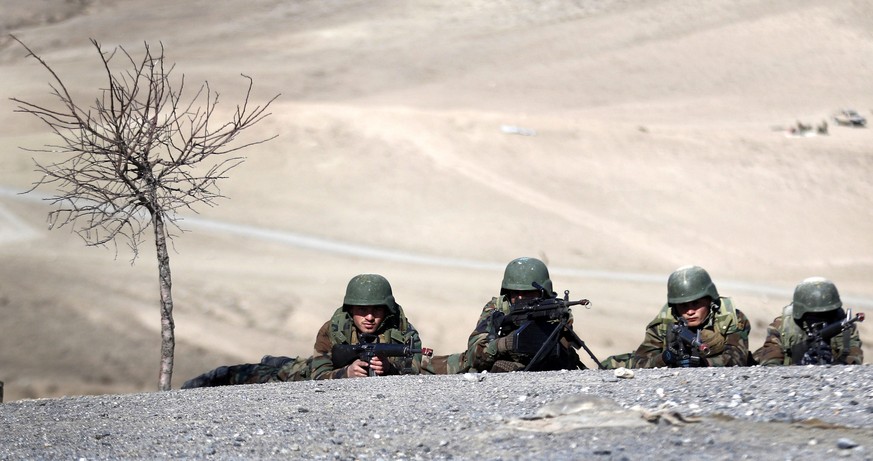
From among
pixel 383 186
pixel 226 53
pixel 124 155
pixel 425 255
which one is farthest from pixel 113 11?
pixel 124 155

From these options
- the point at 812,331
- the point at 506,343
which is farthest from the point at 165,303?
the point at 812,331

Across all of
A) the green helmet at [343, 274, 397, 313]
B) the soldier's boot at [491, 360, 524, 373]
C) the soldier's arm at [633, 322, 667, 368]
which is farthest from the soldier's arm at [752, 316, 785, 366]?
the green helmet at [343, 274, 397, 313]

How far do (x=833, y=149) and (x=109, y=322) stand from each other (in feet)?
67.3

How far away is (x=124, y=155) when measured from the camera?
35.4 feet

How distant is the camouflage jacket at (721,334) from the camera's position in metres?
8.87

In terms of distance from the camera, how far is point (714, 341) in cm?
890

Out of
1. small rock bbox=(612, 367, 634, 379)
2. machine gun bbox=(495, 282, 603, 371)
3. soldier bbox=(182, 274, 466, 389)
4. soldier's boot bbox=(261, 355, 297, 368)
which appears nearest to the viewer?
small rock bbox=(612, 367, 634, 379)

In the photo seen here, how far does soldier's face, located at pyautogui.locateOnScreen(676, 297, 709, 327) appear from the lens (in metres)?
8.89

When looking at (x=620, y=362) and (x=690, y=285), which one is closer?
(x=690, y=285)

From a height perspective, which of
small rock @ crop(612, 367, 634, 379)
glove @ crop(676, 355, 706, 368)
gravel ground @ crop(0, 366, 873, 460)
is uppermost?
glove @ crop(676, 355, 706, 368)

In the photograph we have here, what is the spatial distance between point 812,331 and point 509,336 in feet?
6.78

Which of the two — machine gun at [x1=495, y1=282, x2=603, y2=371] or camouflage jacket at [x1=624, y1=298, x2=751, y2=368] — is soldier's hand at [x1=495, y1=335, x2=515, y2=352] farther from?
camouflage jacket at [x1=624, y1=298, x2=751, y2=368]

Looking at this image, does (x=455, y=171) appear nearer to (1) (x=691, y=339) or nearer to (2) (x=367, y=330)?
(2) (x=367, y=330)

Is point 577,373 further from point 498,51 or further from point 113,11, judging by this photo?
point 113,11
